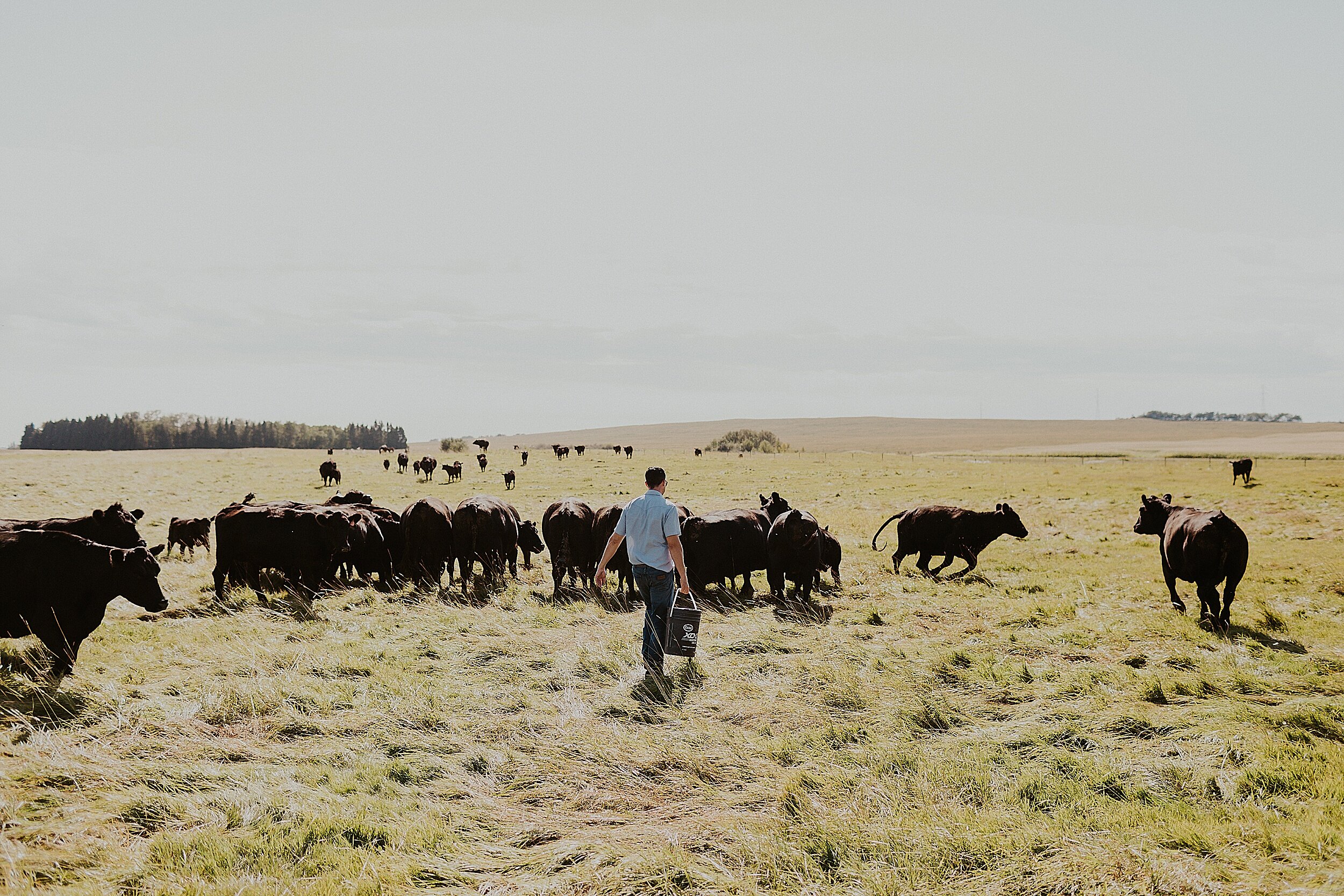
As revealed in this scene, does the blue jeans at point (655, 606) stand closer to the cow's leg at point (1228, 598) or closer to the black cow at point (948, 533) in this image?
the cow's leg at point (1228, 598)

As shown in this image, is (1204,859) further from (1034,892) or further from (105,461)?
(105,461)

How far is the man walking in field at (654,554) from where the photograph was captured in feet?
27.5

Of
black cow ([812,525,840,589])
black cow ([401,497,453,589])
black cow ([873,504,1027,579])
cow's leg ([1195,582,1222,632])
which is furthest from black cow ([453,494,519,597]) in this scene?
cow's leg ([1195,582,1222,632])

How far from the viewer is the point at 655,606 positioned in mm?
8469

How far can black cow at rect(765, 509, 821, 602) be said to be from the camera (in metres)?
12.7

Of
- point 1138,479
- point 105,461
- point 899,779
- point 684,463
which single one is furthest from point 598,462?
point 899,779

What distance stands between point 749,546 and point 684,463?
143ft

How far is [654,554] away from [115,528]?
8.83 meters

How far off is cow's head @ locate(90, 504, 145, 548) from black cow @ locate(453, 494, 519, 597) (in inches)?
205

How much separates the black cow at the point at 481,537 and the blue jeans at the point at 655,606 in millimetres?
6656

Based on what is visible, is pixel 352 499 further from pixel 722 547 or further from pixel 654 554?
pixel 654 554

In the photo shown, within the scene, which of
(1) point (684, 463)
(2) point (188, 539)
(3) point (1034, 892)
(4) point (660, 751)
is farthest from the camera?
(1) point (684, 463)

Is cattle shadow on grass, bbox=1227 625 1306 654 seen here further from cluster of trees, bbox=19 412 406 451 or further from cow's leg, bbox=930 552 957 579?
cluster of trees, bbox=19 412 406 451

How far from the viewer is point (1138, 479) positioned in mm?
39469
